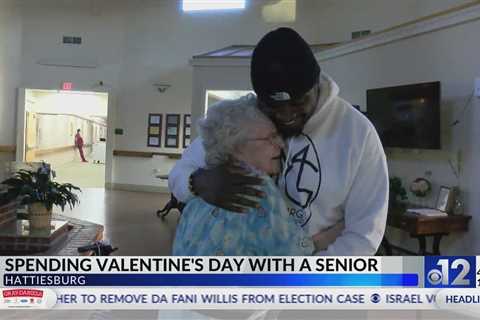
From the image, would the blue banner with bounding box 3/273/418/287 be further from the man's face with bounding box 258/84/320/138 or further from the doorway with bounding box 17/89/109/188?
the doorway with bounding box 17/89/109/188

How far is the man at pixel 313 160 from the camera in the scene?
72cm

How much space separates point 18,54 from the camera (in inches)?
242

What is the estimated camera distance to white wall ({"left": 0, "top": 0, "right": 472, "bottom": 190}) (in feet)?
18.7

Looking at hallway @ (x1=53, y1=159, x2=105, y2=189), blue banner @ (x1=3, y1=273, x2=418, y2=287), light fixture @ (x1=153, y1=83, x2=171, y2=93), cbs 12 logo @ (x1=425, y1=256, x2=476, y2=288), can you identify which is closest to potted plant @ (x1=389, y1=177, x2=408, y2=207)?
cbs 12 logo @ (x1=425, y1=256, x2=476, y2=288)

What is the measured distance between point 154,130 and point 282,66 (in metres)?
5.57

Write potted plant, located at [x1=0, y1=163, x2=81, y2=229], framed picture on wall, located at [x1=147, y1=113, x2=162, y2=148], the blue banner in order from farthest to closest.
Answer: framed picture on wall, located at [x1=147, y1=113, x2=162, y2=148], potted plant, located at [x1=0, y1=163, x2=81, y2=229], the blue banner

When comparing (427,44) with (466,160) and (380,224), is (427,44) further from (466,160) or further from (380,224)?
(380,224)

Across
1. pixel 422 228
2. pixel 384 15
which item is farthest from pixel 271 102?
pixel 384 15

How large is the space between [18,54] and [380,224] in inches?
263

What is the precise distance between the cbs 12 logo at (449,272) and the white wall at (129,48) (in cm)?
468

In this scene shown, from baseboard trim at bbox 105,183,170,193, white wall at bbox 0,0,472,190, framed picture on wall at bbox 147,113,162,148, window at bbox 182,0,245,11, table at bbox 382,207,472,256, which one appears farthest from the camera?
framed picture on wall at bbox 147,113,162,148

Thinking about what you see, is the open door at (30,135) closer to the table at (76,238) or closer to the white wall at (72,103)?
the white wall at (72,103)

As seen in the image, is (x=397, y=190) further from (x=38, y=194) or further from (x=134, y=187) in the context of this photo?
(x=134, y=187)

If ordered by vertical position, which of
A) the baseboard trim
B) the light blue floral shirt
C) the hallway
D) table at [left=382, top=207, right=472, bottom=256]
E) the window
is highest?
the window
